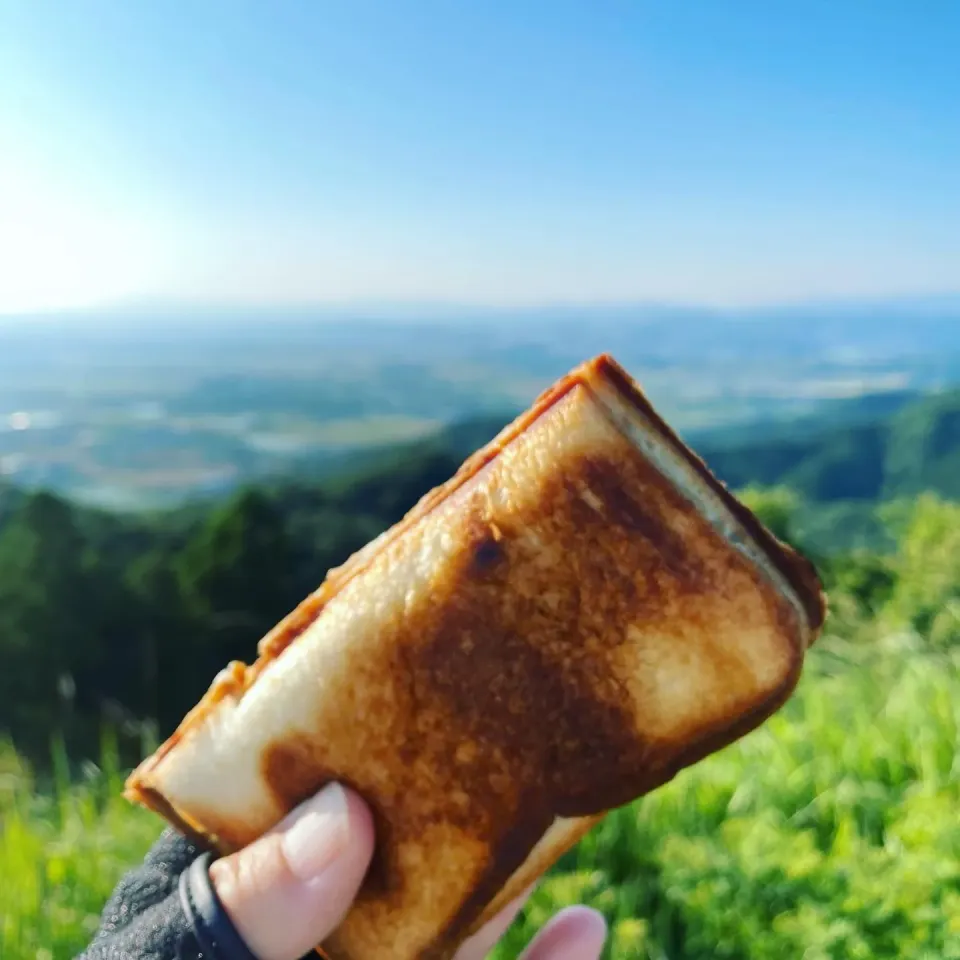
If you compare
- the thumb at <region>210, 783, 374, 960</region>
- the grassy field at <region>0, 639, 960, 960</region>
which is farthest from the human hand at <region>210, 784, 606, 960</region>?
the grassy field at <region>0, 639, 960, 960</region>

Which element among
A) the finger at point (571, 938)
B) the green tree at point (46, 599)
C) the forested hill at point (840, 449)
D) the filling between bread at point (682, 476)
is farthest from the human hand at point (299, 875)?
the forested hill at point (840, 449)

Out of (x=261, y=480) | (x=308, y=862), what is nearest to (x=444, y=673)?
(x=308, y=862)

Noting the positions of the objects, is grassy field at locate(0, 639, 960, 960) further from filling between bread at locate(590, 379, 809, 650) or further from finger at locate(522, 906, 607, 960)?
filling between bread at locate(590, 379, 809, 650)

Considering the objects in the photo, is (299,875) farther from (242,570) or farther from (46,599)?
(46,599)

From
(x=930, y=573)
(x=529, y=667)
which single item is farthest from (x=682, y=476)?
(x=930, y=573)

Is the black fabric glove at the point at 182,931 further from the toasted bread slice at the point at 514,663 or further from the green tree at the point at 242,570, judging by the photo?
the green tree at the point at 242,570
